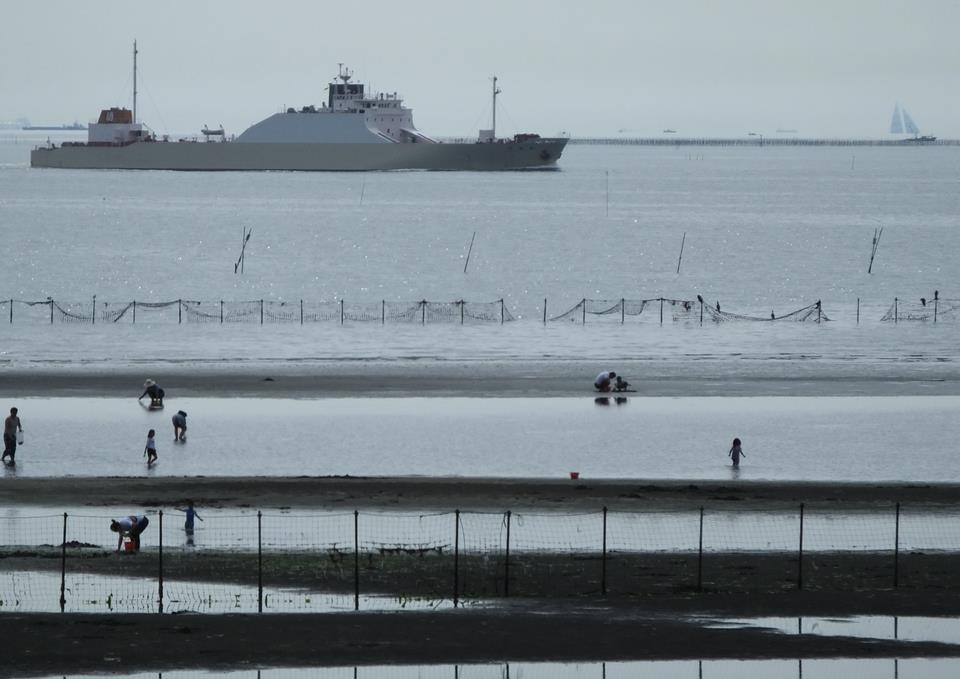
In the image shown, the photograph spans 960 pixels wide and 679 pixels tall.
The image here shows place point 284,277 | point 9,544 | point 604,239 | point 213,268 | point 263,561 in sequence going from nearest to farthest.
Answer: point 263,561, point 9,544, point 284,277, point 213,268, point 604,239

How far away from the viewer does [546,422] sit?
37125mm

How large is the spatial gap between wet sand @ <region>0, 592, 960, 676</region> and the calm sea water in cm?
2899

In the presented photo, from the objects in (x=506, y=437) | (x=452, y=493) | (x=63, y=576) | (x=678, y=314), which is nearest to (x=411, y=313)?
(x=678, y=314)

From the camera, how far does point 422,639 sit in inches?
721

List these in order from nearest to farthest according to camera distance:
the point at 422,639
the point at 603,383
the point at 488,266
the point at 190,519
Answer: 1. the point at 422,639
2. the point at 190,519
3. the point at 603,383
4. the point at 488,266

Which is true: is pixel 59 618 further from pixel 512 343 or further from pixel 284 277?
pixel 284 277

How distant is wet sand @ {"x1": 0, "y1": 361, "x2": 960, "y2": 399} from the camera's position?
138ft

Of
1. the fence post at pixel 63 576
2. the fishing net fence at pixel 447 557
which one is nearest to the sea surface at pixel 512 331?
the fishing net fence at pixel 447 557

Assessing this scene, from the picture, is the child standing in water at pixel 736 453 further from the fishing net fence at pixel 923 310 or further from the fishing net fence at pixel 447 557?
the fishing net fence at pixel 923 310

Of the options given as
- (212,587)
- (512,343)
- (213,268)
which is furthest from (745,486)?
(213,268)

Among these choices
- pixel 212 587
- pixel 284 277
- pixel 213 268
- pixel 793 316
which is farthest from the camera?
pixel 213 268

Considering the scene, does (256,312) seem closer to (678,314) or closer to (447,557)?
(678,314)

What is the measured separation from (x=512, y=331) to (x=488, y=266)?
1527 inches

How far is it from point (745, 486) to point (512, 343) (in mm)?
27570
